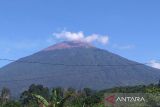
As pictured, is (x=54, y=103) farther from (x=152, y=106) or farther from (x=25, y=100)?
(x=25, y=100)

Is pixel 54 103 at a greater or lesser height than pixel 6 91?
lesser

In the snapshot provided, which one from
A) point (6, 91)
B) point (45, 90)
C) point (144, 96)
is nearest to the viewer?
point (144, 96)

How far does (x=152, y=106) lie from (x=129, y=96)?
321 cm

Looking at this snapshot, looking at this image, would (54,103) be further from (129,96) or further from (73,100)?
(73,100)

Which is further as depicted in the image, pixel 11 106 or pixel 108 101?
pixel 11 106

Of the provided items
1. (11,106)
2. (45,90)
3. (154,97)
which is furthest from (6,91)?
(154,97)

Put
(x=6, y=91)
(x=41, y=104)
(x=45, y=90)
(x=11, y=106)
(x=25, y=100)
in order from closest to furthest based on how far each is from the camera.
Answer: (x=41, y=104)
(x=11, y=106)
(x=25, y=100)
(x=45, y=90)
(x=6, y=91)

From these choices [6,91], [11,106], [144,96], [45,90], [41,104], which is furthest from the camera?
[6,91]

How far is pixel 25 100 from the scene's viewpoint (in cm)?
10794

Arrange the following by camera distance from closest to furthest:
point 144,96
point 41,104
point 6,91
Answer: point 41,104, point 144,96, point 6,91

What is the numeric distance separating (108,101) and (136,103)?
230 centimetres

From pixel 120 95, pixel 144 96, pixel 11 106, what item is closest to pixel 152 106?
pixel 144 96

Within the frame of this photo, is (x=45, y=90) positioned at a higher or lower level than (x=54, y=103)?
higher

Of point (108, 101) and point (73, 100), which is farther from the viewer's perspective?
point (73, 100)
